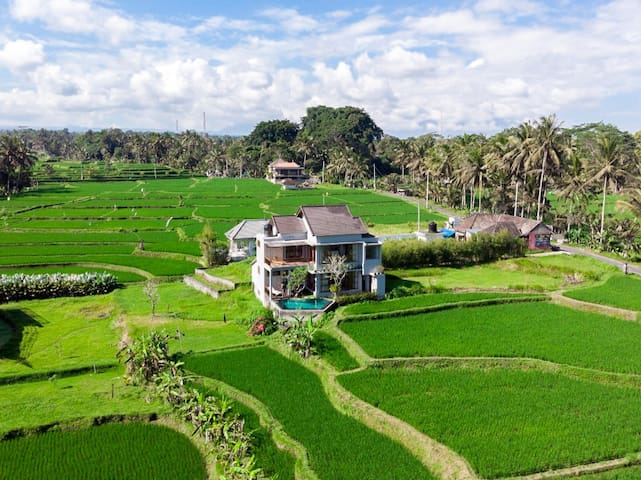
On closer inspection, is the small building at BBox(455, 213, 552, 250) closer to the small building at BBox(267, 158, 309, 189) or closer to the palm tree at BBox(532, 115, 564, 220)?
the palm tree at BBox(532, 115, 564, 220)

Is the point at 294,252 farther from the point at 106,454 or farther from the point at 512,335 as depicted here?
the point at 106,454

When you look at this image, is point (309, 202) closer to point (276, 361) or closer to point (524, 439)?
point (276, 361)

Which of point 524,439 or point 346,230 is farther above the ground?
point 346,230

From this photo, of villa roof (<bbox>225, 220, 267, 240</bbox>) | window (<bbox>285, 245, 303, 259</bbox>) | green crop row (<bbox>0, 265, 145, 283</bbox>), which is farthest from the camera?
villa roof (<bbox>225, 220, 267, 240</bbox>)

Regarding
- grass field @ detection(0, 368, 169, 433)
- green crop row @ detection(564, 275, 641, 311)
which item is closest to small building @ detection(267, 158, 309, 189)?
green crop row @ detection(564, 275, 641, 311)

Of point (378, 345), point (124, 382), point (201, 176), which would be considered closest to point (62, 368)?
point (124, 382)

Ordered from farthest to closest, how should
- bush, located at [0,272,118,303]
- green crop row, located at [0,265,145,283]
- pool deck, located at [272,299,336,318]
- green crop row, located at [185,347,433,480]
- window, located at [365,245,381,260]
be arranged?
green crop row, located at [0,265,145,283] < bush, located at [0,272,118,303] < window, located at [365,245,381,260] < pool deck, located at [272,299,336,318] < green crop row, located at [185,347,433,480]

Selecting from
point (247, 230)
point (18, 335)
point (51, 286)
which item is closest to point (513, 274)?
point (247, 230)

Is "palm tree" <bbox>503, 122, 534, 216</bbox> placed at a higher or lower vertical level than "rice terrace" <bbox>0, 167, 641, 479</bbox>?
higher
